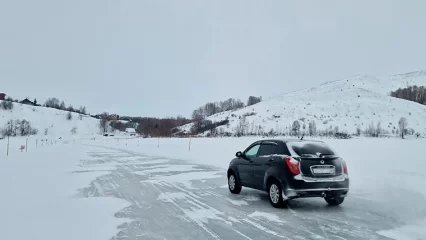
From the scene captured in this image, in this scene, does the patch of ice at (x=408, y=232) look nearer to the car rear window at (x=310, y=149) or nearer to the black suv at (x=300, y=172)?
the black suv at (x=300, y=172)

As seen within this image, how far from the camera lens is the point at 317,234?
6.00 m

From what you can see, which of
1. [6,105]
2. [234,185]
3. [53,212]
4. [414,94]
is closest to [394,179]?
[234,185]

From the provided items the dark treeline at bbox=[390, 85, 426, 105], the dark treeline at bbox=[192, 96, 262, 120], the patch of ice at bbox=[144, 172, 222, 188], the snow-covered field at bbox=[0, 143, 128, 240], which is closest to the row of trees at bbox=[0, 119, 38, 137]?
the dark treeline at bbox=[192, 96, 262, 120]

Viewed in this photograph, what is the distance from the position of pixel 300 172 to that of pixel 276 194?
0.87 metres

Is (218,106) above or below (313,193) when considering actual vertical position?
above

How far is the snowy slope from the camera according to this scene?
426ft

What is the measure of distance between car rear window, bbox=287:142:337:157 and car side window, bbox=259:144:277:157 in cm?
48

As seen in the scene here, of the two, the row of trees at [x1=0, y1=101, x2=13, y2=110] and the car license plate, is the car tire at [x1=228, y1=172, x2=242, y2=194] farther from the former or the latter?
the row of trees at [x1=0, y1=101, x2=13, y2=110]

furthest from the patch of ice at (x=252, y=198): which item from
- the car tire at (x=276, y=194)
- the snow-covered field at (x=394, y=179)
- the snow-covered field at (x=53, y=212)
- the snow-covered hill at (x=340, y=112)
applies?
the snow-covered hill at (x=340, y=112)

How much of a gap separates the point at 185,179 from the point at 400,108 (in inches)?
3152

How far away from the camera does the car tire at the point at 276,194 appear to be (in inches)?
317

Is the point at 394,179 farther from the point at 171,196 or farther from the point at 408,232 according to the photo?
the point at 171,196

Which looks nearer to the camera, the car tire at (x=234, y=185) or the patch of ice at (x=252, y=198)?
the patch of ice at (x=252, y=198)

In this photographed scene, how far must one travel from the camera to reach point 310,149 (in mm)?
8320
